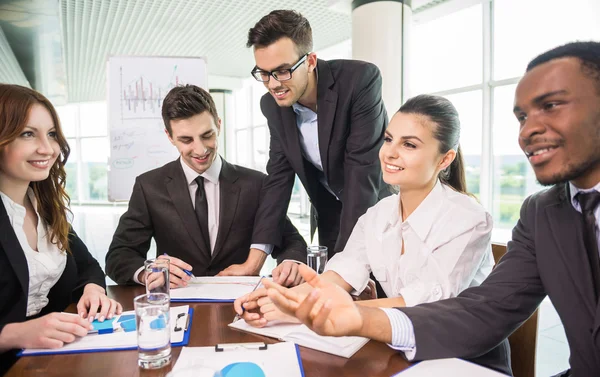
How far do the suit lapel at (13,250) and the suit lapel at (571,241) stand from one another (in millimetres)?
1586

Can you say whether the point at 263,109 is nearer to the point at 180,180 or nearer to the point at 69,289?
the point at 180,180

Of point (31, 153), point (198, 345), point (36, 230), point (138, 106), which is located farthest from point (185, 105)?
point (138, 106)

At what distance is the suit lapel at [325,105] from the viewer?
6.83 feet

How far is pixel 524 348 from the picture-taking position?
1358 millimetres

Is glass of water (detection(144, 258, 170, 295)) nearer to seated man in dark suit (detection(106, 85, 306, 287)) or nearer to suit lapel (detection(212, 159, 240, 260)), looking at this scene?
seated man in dark suit (detection(106, 85, 306, 287))

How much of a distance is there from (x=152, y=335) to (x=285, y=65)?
1.37 metres

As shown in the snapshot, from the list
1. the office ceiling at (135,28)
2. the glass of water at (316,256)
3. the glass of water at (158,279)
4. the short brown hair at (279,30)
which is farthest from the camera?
the office ceiling at (135,28)

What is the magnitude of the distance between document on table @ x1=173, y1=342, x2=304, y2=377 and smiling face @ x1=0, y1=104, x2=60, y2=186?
984 millimetres

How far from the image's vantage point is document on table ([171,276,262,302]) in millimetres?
1428

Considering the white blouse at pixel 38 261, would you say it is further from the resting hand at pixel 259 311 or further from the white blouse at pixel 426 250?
the white blouse at pixel 426 250

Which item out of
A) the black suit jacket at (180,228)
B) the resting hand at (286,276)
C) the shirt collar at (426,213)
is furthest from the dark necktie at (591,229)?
the black suit jacket at (180,228)

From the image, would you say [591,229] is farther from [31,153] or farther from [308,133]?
[31,153]

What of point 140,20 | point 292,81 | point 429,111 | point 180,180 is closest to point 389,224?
point 429,111

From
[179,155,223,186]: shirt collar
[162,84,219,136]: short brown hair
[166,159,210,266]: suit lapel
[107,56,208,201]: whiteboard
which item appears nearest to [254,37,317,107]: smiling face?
[162,84,219,136]: short brown hair
